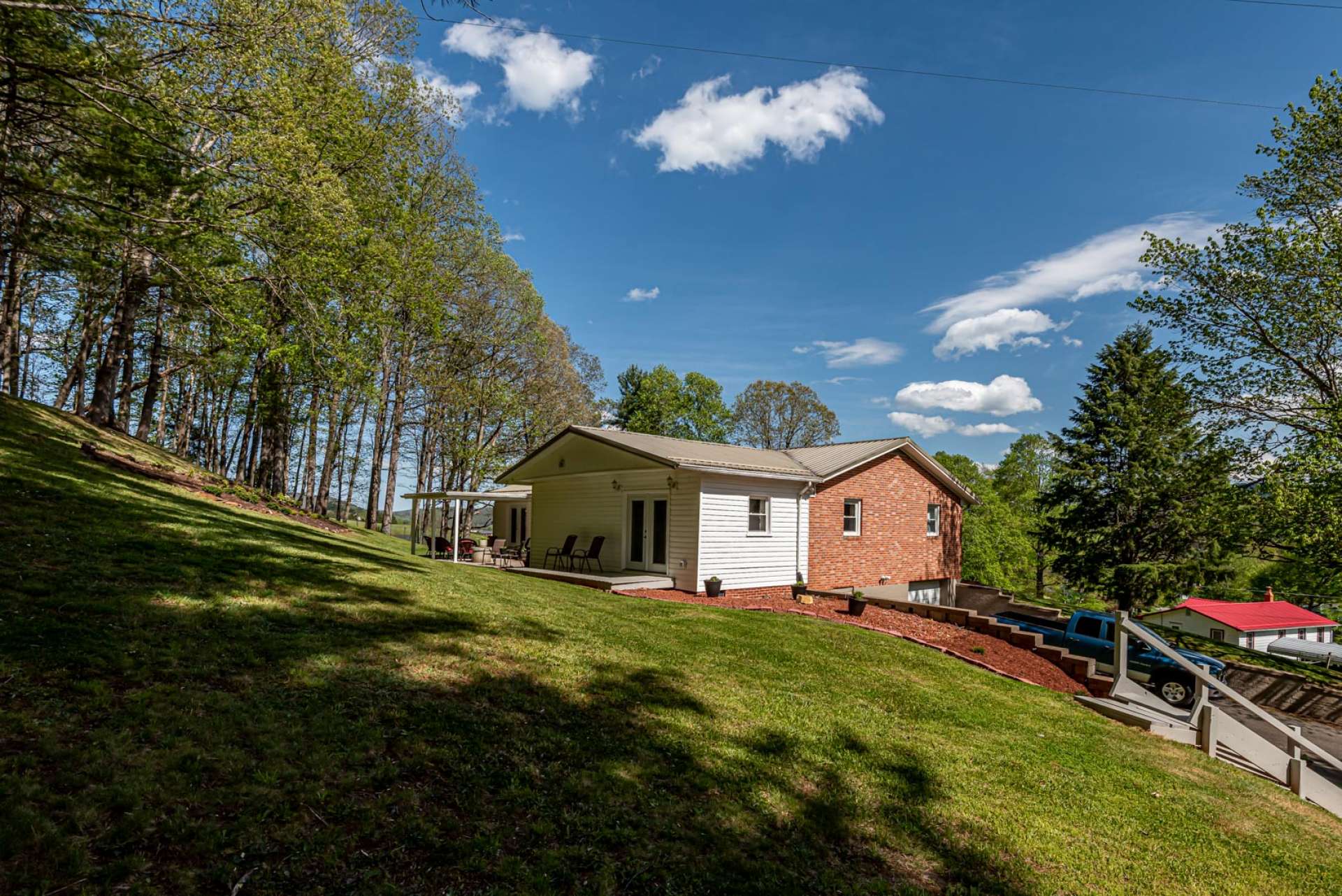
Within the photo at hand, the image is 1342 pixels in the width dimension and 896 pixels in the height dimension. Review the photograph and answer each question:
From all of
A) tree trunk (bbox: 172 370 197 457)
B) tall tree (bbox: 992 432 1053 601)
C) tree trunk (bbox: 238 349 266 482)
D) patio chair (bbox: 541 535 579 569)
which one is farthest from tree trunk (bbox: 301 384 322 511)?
tall tree (bbox: 992 432 1053 601)

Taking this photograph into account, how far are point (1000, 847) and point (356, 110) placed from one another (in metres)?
20.7

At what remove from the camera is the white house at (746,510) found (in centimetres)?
1557

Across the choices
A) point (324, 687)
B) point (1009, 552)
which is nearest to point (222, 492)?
point (324, 687)

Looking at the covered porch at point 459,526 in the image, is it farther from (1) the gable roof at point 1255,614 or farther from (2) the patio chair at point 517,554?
(1) the gable roof at point 1255,614

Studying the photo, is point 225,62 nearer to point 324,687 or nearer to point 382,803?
point 324,687

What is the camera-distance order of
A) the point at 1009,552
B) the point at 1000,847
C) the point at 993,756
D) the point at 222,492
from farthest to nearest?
1. the point at 1009,552
2. the point at 222,492
3. the point at 993,756
4. the point at 1000,847

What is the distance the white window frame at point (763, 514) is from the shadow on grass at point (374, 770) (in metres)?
10.2

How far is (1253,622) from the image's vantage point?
36156 mm

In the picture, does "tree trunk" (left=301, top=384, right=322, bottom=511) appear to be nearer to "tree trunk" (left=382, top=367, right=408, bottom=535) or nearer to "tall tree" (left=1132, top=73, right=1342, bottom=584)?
"tree trunk" (left=382, top=367, right=408, bottom=535)

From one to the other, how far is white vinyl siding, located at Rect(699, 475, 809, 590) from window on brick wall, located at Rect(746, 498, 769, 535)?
10 centimetres

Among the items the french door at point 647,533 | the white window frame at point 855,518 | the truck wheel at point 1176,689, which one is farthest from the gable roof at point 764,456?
the truck wheel at point 1176,689

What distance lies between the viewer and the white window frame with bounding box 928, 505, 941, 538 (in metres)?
22.0

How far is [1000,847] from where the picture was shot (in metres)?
4.16

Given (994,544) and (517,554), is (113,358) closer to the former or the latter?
(517,554)
